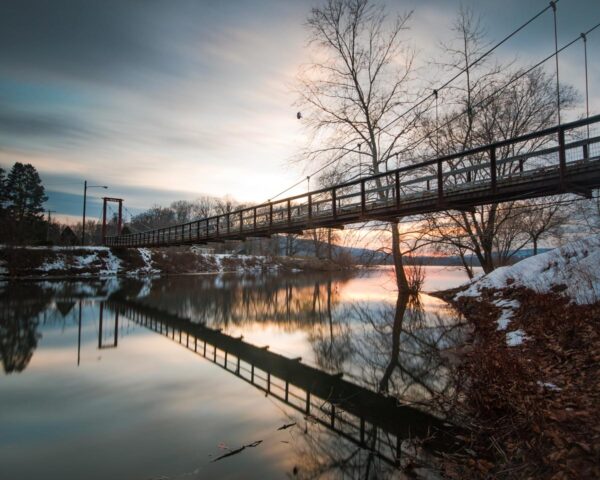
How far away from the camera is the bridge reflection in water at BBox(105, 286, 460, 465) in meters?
4.77

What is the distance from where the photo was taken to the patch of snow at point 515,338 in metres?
7.39

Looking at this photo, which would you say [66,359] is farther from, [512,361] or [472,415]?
[512,361]

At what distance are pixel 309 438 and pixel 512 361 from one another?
3117 mm

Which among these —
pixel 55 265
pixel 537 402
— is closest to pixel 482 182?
pixel 537 402

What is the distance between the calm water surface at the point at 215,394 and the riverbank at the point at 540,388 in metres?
0.77

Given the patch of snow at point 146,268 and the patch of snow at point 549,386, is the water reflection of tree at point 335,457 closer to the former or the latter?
the patch of snow at point 549,386

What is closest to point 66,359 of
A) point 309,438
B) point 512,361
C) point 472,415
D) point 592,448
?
point 309,438

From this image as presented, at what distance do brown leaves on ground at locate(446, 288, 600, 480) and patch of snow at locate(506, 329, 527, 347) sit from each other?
5.0 inches

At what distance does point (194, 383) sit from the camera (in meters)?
7.22

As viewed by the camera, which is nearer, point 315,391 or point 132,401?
point 132,401

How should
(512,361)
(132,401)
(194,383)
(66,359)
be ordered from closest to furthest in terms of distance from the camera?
(512,361), (132,401), (194,383), (66,359)

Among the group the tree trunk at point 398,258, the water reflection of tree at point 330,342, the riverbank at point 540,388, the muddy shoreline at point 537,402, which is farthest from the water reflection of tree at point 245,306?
the muddy shoreline at point 537,402

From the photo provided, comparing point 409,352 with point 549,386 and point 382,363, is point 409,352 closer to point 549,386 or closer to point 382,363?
point 382,363

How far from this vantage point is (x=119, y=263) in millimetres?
42281
